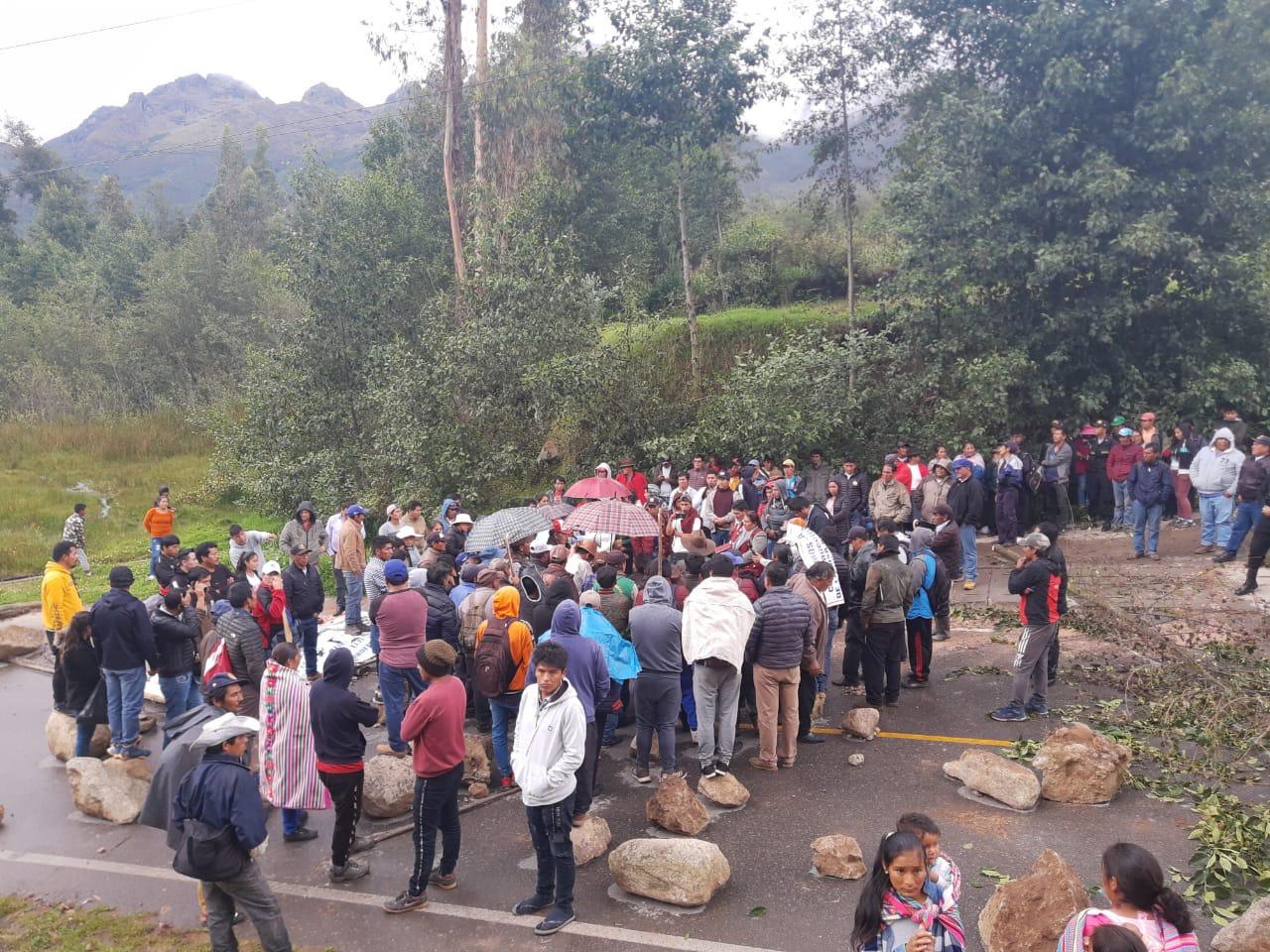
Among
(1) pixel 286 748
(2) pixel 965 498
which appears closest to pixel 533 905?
(1) pixel 286 748

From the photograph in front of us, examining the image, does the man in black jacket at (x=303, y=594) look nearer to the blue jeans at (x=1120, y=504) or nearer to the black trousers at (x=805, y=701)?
the black trousers at (x=805, y=701)

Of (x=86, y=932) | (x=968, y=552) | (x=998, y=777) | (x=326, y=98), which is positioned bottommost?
(x=86, y=932)

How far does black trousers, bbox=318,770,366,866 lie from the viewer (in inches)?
234

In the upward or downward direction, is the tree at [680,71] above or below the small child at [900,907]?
above

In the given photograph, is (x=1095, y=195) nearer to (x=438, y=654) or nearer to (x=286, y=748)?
(x=438, y=654)

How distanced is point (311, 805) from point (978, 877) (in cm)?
459

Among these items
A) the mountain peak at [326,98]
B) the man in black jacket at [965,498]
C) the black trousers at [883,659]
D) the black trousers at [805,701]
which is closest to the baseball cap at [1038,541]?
the black trousers at [883,659]

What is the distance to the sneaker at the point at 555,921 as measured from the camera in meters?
5.37

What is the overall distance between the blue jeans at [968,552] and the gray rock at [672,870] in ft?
25.3

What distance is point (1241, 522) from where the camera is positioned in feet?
37.2

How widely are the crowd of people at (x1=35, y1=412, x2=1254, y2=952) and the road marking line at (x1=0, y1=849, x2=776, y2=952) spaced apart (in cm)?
13

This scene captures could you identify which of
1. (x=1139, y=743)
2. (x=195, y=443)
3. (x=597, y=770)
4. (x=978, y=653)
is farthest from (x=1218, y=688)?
(x=195, y=443)

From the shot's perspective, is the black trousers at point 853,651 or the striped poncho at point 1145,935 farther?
the black trousers at point 853,651

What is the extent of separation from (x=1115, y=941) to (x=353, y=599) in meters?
10.4
